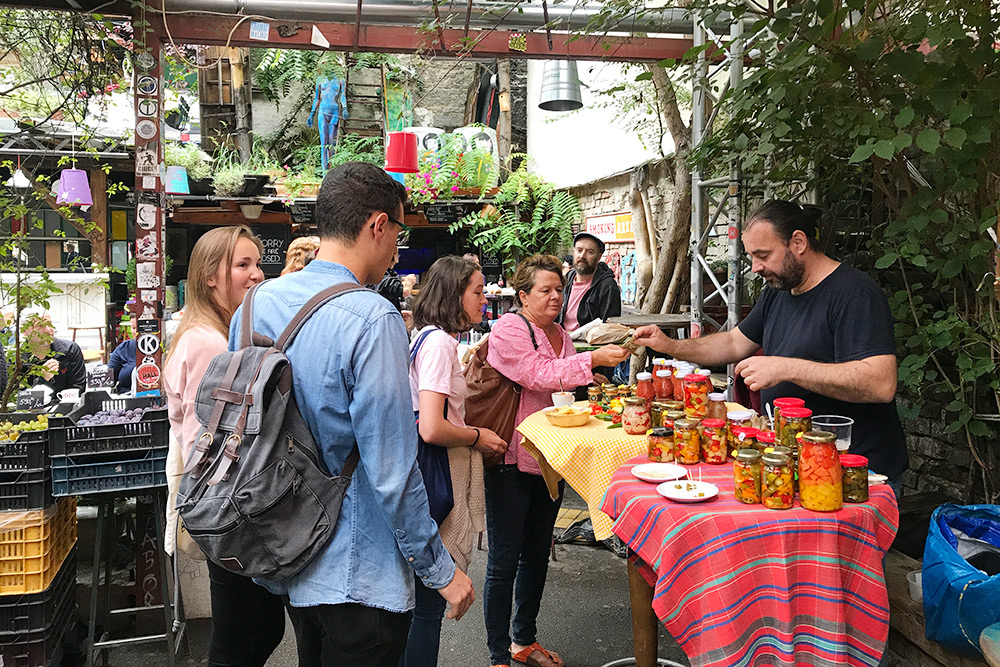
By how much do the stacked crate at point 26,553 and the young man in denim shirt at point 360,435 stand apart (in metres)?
2.19

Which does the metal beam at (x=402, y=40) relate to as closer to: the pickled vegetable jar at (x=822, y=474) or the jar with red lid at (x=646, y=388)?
the jar with red lid at (x=646, y=388)

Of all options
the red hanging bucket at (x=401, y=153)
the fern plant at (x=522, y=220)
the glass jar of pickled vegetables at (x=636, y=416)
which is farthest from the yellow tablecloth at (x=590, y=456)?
the fern plant at (x=522, y=220)

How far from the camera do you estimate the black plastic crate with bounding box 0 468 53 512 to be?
3.42 meters

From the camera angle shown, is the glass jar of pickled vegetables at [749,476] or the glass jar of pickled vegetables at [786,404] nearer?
the glass jar of pickled vegetables at [749,476]

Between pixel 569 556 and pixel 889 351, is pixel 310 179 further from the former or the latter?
pixel 889 351

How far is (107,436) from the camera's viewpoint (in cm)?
353

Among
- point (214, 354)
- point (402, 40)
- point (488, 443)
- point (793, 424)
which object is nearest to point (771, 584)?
point (793, 424)

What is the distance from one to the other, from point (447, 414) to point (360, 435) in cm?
112

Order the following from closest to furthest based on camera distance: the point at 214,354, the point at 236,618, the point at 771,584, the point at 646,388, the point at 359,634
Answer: the point at 359,634
the point at 771,584
the point at 236,618
the point at 214,354
the point at 646,388

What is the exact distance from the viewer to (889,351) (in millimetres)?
2840

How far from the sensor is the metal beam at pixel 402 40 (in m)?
5.60

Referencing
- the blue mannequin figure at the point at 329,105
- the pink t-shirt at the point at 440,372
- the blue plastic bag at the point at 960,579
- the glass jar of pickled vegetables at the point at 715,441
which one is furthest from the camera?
the blue mannequin figure at the point at 329,105

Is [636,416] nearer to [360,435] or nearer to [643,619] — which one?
[643,619]

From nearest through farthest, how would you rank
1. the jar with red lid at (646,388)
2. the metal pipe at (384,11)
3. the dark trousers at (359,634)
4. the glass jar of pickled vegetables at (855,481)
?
the dark trousers at (359,634) < the glass jar of pickled vegetables at (855,481) < the jar with red lid at (646,388) < the metal pipe at (384,11)
